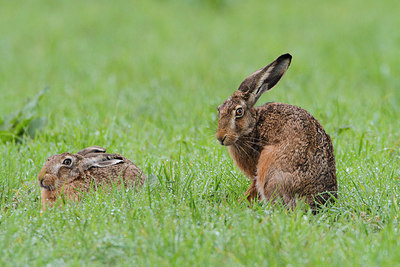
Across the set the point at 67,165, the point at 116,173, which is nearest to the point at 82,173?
the point at 67,165

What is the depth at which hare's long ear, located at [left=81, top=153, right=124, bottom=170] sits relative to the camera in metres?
5.02

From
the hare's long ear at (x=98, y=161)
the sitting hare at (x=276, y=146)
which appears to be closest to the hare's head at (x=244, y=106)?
the sitting hare at (x=276, y=146)

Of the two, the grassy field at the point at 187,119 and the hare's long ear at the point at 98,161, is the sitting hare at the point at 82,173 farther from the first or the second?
the grassy field at the point at 187,119

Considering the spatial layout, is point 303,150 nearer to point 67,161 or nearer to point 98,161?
point 98,161

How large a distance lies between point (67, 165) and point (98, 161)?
26 cm

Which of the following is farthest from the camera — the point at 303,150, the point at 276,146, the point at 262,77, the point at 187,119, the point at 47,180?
the point at 187,119

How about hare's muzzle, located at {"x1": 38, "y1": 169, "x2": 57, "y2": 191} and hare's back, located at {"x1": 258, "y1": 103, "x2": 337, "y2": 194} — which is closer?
hare's back, located at {"x1": 258, "y1": 103, "x2": 337, "y2": 194}

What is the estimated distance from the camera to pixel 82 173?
5.09 meters

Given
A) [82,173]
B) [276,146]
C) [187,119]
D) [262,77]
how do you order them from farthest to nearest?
[187,119] → [82,173] → [262,77] → [276,146]

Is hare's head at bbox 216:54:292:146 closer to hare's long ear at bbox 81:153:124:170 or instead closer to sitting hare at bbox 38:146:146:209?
sitting hare at bbox 38:146:146:209

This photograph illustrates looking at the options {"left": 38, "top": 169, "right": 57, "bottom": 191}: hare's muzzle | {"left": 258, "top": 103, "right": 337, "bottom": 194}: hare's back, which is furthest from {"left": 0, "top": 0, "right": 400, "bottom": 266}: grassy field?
{"left": 258, "top": 103, "right": 337, "bottom": 194}: hare's back

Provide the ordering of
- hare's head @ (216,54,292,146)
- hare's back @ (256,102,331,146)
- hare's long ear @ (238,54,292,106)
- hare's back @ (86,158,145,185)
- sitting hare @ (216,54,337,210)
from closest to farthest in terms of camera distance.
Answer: sitting hare @ (216,54,337,210) < hare's back @ (256,102,331,146) < hare's head @ (216,54,292,146) < hare's long ear @ (238,54,292,106) < hare's back @ (86,158,145,185)

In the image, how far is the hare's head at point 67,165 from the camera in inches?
191

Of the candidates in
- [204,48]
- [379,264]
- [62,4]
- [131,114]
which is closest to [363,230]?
[379,264]
